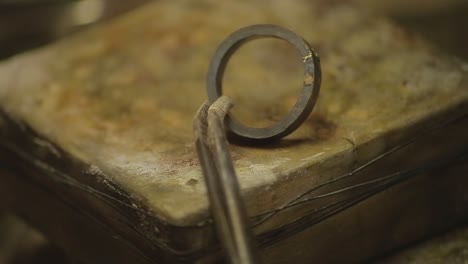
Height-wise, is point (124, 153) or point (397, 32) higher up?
point (397, 32)

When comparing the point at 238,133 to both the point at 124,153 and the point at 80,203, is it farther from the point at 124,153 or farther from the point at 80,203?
the point at 80,203

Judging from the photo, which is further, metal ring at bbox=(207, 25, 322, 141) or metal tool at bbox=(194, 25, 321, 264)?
metal ring at bbox=(207, 25, 322, 141)

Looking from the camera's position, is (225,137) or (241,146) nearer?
(225,137)

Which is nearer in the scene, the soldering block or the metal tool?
the metal tool

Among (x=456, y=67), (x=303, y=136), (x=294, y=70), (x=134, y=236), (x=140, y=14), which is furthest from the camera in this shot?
(x=140, y=14)

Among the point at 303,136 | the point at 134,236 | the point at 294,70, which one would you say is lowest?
the point at 134,236

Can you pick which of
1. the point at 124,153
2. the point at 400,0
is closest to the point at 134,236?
the point at 124,153
